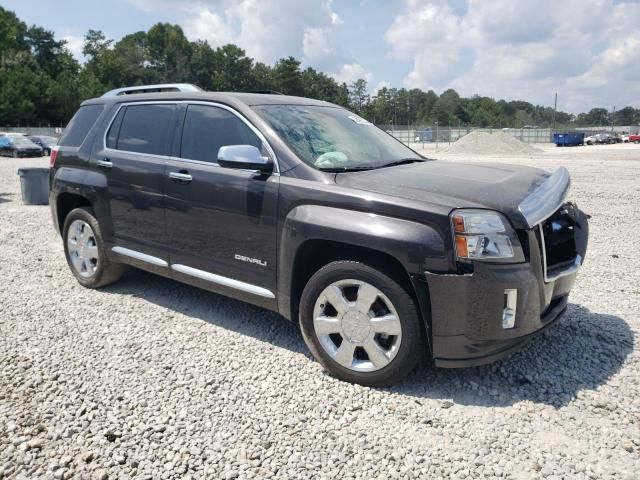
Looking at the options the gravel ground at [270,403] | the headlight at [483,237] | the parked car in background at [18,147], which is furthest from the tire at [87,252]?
the parked car in background at [18,147]

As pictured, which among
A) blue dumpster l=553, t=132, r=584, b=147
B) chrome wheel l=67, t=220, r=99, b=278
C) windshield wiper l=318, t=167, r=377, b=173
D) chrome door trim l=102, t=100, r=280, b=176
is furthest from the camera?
blue dumpster l=553, t=132, r=584, b=147

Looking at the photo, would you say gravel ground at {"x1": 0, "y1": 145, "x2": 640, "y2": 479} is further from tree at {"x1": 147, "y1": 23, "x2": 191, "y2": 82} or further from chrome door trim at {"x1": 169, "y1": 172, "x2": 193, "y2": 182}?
tree at {"x1": 147, "y1": 23, "x2": 191, "y2": 82}

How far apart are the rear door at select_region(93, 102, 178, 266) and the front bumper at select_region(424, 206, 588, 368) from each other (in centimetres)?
248

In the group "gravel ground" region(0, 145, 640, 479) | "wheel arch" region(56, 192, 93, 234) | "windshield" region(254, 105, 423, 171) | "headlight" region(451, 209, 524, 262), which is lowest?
"gravel ground" region(0, 145, 640, 479)

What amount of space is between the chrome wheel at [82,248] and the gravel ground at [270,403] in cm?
52

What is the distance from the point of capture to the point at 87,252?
17.4 feet

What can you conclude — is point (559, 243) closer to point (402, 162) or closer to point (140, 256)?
point (402, 162)

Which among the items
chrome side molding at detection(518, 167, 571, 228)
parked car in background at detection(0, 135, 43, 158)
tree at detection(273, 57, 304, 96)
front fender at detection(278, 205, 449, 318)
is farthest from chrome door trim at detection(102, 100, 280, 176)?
tree at detection(273, 57, 304, 96)

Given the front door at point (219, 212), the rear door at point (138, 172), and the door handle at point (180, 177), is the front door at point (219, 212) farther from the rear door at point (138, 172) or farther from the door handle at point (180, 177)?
the rear door at point (138, 172)

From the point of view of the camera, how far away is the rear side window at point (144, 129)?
14.8 ft

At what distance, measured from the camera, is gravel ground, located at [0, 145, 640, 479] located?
106 inches

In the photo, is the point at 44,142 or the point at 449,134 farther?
the point at 449,134

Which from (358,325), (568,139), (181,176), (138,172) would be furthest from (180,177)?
Result: (568,139)

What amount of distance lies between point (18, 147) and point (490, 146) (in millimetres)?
29753
